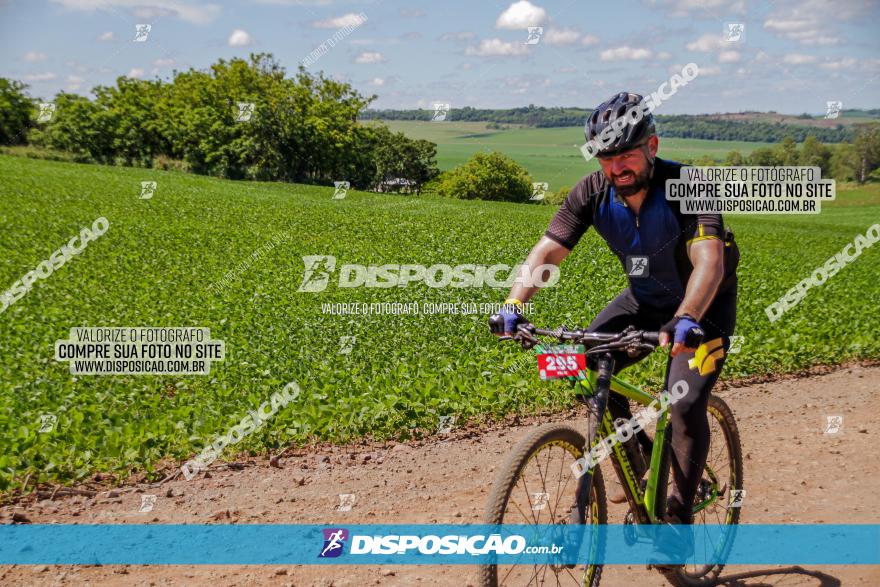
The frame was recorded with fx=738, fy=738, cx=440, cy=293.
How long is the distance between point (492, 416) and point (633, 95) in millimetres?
5749

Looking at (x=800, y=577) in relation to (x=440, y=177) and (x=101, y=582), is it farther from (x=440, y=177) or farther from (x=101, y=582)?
(x=440, y=177)

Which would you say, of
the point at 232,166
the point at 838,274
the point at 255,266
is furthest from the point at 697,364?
the point at 232,166

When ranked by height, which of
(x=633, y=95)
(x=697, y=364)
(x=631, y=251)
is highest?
(x=633, y=95)

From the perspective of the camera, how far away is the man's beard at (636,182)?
14.7 feet

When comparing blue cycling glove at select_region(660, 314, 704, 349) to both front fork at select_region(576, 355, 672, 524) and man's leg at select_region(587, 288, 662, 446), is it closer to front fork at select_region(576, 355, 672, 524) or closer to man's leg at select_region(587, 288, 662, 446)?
front fork at select_region(576, 355, 672, 524)

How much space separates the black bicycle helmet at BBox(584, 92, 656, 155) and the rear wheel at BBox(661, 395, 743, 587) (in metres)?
2.14

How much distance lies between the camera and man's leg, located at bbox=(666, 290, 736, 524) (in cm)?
455

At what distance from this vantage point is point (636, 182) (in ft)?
14.8

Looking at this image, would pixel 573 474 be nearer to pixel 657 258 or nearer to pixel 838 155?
pixel 657 258

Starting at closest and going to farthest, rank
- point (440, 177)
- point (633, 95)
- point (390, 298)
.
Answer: point (633, 95) → point (390, 298) → point (440, 177)

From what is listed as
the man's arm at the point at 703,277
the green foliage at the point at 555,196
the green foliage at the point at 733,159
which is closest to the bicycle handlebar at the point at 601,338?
the man's arm at the point at 703,277

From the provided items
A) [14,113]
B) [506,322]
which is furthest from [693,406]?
[14,113]

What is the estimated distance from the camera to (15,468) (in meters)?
7.09

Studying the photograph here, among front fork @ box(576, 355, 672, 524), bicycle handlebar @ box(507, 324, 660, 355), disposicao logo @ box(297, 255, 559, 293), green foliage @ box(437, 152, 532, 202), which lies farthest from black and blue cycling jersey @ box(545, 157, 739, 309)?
green foliage @ box(437, 152, 532, 202)
